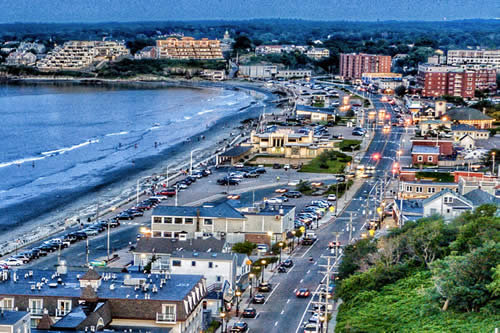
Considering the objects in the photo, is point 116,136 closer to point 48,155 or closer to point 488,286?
point 48,155

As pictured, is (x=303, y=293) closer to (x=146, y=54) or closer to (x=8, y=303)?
(x=8, y=303)

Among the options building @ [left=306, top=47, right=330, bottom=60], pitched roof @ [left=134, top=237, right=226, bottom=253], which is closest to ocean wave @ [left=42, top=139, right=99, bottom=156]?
pitched roof @ [left=134, top=237, right=226, bottom=253]

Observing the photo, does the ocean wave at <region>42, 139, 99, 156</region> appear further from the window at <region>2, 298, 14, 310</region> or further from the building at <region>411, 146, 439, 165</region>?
the window at <region>2, 298, 14, 310</region>

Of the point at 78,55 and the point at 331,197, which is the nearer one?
the point at 331,197

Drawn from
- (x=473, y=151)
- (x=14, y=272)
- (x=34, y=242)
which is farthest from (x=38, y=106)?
(x=14, y=272)

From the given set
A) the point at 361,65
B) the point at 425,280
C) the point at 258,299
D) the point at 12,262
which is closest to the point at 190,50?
the point at 361,65

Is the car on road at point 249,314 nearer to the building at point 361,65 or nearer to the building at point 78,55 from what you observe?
the building at point 361,65

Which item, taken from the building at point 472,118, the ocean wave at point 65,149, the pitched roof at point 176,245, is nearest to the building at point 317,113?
the building at point 472,118
